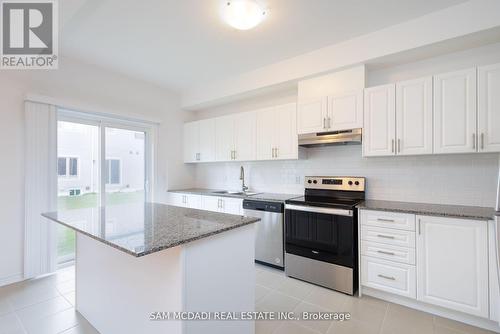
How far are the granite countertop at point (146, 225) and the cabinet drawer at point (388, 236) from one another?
1.36 metres

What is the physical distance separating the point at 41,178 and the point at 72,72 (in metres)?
1.44

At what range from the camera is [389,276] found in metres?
2.28

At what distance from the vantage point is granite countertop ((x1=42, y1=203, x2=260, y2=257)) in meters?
1.23

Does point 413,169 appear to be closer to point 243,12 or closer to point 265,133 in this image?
point 265,133

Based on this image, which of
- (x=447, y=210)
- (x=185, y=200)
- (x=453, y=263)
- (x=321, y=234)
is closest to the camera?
(x=453, y=263)

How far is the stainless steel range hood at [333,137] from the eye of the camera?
2694 mm

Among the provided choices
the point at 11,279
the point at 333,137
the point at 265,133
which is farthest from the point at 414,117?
the point at 11,279

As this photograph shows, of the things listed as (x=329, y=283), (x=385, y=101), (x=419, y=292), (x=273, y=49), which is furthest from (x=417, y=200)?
(x=273, y=49)

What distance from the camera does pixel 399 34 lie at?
2.39 meters

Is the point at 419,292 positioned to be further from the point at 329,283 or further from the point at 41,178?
the point at 41,178

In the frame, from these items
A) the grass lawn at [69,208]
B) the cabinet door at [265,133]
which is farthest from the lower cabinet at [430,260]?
the grass lawn at [69,208]

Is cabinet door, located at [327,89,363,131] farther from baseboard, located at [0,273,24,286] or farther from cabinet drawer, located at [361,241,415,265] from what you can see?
baseboard, located at [0,273,24,286]

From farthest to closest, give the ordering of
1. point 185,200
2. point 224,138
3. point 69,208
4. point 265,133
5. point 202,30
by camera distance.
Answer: point 185,200
point 224,138
point 265,133
point 69,208
point 202,30

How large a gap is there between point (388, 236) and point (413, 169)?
0.88 meters
